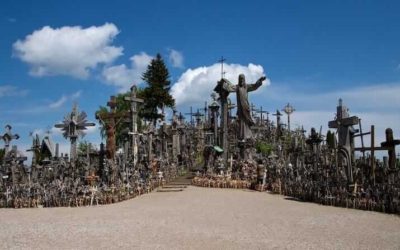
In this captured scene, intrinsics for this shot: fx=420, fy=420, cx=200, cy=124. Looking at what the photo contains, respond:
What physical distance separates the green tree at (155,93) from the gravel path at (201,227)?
3504 centimetres

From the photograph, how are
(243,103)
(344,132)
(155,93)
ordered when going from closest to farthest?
(344,132)
(243,103)
(155,93)

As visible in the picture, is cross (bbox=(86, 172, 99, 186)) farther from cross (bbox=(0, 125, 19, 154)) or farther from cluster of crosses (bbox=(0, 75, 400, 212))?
cross (bbox=(0, 125, 19, 154))

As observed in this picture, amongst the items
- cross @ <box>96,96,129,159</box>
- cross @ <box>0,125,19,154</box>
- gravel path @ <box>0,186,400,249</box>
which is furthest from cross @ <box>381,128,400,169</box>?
cross @ <box>0,125,19,154</box>

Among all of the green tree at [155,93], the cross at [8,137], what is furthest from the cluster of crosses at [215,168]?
the green tree at [155,93]

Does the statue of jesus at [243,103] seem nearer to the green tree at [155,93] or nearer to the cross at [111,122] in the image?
the cross at [111,122]

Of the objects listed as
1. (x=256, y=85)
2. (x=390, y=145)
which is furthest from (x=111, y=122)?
(x=390, y=145)

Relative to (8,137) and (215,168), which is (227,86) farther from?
(8,137)

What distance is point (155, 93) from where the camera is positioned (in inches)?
1996

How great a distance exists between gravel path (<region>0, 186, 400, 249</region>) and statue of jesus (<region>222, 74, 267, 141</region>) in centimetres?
981

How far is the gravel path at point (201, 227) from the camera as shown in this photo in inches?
349

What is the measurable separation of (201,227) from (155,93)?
40.8 metres

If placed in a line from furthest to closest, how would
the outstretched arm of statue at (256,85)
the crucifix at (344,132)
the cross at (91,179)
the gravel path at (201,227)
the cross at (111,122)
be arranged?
the outstretched arm of statue at (256,85), the cross at (111,122), the cross at (91,179), the crucifix at (344,132), the gravel path at (201,227)

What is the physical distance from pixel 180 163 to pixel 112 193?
14.6 metres

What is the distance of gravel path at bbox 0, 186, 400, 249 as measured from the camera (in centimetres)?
888
